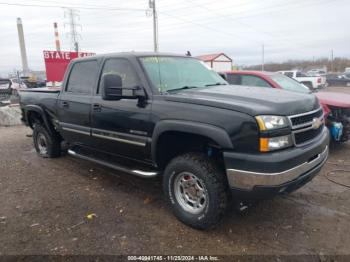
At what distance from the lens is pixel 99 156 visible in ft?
15.7

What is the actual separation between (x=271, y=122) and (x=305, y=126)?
55cm

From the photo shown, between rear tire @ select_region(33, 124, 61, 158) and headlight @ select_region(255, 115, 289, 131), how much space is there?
14.8 feet

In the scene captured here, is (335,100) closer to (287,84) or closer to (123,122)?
(287,84)

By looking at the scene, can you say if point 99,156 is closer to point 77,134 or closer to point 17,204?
point 77,134

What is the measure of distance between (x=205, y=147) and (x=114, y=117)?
1307mm

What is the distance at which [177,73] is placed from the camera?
416 cm

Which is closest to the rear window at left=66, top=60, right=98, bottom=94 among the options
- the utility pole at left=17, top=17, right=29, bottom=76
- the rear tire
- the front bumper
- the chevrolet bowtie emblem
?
the rear tire

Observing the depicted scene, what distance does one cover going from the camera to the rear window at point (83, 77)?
4.67 metres

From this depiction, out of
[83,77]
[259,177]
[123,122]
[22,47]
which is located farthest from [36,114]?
[22,47]

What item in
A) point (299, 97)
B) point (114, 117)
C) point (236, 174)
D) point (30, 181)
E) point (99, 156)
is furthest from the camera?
point (30, 181)

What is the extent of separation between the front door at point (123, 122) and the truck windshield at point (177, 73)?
23 cm

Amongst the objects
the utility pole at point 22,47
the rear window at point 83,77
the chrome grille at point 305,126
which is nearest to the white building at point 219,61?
the utility pole at point 22,47

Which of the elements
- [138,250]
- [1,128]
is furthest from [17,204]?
[1,128]

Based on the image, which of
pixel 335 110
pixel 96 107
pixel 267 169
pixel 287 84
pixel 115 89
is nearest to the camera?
pixel 267 169
